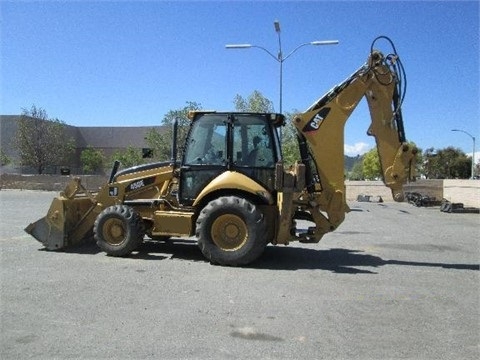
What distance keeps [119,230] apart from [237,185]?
2570 mm

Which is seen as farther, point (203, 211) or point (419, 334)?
point (203, 211)

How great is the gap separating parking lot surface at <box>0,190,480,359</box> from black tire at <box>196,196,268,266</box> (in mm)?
289

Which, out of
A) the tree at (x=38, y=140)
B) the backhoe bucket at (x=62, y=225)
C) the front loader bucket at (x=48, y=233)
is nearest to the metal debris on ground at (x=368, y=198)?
the backhoe bucket at (x=62, y=225)

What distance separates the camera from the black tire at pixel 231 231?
8773 millimetres

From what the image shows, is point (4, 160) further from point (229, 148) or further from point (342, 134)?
point (342, 134)

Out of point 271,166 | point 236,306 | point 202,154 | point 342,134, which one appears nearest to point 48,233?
point 202,154

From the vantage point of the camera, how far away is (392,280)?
795 cm

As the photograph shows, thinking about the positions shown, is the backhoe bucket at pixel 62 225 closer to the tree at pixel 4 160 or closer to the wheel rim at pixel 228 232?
the wheel rim at pixel 228 232

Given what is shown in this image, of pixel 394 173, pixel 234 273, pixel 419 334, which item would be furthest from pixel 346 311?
pixel 394 173

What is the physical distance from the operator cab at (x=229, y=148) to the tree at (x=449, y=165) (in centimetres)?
7414

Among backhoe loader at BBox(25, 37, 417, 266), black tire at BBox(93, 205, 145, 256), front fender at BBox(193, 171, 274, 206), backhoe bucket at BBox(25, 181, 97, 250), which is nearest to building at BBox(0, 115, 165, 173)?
backhoe bucket at BBox(25, 181, 97, 250)

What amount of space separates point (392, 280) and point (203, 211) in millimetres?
3440

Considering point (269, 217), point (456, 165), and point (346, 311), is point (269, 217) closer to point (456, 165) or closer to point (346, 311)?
point (346, 311)

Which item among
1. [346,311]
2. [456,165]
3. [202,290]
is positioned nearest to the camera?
[346,311]
